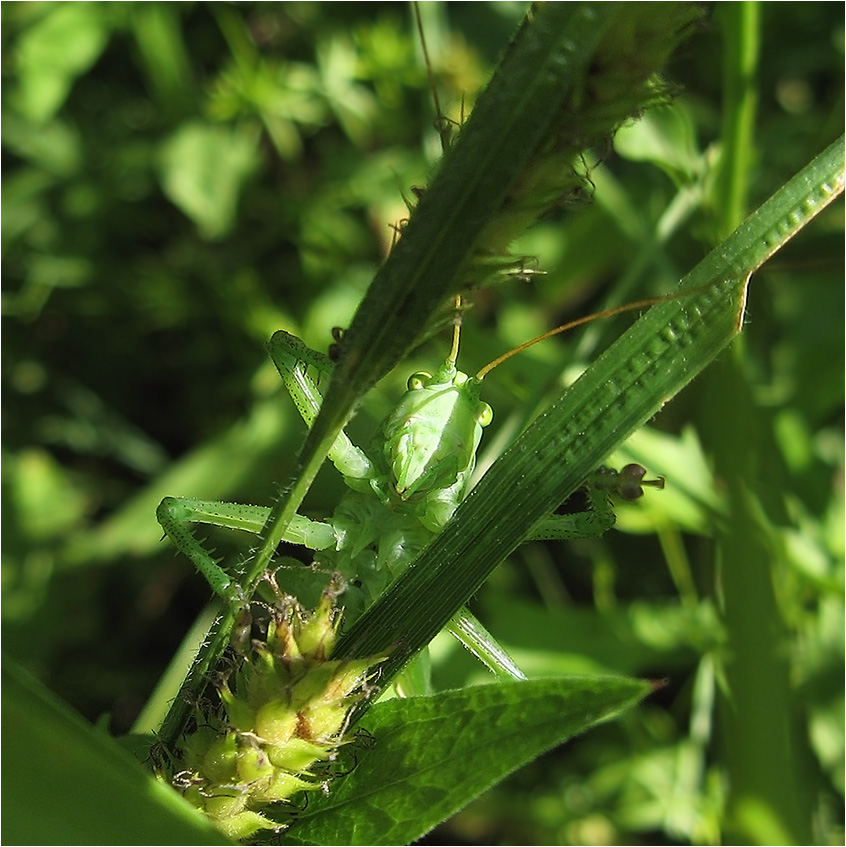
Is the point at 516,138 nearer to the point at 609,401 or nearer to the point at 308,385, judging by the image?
the point at 609,401

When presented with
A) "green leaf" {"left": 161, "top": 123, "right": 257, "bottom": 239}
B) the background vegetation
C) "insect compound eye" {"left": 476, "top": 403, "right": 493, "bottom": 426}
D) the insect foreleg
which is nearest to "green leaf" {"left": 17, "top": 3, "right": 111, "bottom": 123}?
the background vegetation

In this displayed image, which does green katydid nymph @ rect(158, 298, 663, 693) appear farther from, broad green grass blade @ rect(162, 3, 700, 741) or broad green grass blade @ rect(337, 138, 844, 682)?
broad green grass blade @ rect(162, 3, 700, 741)

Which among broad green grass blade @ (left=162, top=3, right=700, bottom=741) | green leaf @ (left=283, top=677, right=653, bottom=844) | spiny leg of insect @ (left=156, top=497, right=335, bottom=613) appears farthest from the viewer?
spiny leg of insect @ (left=156, top=497, right=335, bottom=613)

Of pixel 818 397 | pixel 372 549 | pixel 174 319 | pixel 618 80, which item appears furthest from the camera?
pixel 174 319

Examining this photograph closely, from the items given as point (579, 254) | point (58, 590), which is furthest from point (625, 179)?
point (58, 590)

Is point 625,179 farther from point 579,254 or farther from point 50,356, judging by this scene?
point 50,356

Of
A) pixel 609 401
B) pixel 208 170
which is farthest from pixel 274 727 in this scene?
pixel 208 170

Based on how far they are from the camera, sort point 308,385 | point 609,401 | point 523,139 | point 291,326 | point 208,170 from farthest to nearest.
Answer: point 208,170 < point 291,326 < point 308,385 < point 609,401 < point 523,139
